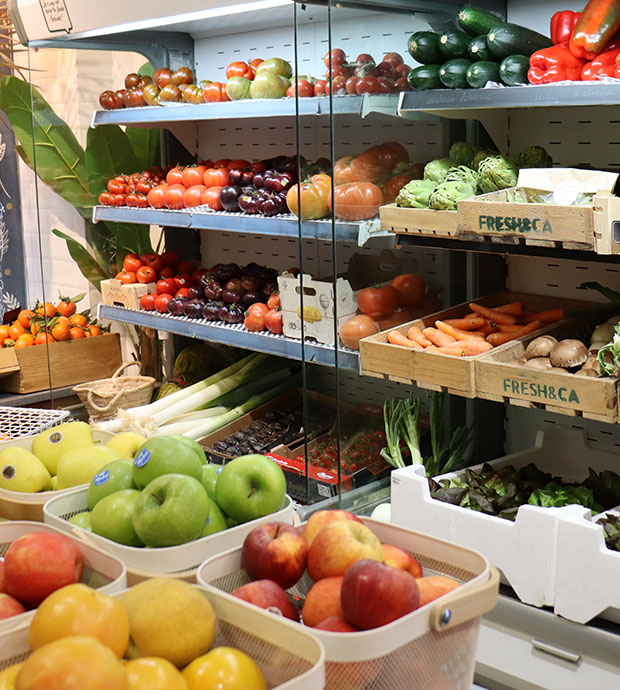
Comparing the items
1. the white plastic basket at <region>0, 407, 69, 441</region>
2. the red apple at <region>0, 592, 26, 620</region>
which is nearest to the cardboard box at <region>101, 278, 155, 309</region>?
the white plastic basket at <region>0, 407, 69, 441</region>

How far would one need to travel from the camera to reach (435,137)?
2852 millimetres

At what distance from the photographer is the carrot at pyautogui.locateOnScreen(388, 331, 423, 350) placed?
8.99 feet

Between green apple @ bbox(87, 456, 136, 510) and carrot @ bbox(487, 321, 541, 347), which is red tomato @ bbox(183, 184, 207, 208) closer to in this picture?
carrot @ bbox(487, 321, 541, 347)

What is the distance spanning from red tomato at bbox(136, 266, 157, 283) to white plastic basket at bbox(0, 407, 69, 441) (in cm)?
138

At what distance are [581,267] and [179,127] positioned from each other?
2.51m

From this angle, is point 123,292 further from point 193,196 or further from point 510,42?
point 510,42

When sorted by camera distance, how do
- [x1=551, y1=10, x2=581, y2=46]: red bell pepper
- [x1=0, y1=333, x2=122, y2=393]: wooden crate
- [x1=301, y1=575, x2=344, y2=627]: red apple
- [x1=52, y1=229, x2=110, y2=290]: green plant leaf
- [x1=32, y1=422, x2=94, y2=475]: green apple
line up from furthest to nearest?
1. [x1=52, y1=229, x2=110, y2=290]: green plant leaf
2. [x1=0, y1=333, x2=122, y2=393]: wooden crate
3. [x1=551, y1=10, x2=581, y2=46]: red bell pepper
4. [x1=32, y1=422, x2=94, y2=475]: green apple
5. [x1=301, y1=575, x2=344, y2=627]: red apple

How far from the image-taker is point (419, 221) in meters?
2.66

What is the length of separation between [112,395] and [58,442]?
2.29 meters

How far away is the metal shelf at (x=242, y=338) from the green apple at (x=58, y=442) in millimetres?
1066

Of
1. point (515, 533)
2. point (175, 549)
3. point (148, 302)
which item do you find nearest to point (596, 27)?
point (515, 533)

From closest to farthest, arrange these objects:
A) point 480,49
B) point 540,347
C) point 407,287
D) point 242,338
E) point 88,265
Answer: point 540,347, point 480,49, point 407,287, point 242,338, point 88,265

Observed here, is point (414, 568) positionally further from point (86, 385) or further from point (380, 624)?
point (86, 385)

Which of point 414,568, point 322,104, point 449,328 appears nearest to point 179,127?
point 322,104
